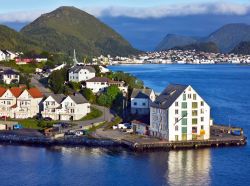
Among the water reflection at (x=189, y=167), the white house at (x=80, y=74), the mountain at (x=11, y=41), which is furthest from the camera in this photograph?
the mountain at (x=11, y=41)

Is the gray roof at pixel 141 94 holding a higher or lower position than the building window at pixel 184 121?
higher

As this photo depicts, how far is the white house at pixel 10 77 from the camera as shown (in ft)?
153

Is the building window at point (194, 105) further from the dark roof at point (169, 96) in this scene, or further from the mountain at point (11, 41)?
the mountain at point (11, 41)

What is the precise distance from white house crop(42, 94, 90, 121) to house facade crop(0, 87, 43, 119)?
1062 millimetres

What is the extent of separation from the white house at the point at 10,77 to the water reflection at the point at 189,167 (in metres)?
20.6

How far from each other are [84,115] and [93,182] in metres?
13.3

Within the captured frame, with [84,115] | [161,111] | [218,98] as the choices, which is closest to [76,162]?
[161,111]

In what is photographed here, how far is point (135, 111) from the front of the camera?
1497 inches

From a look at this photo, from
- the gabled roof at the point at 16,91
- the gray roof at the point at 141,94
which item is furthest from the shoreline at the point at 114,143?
the gray roof at the point at 141,94

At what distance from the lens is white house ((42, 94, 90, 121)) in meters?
36.8

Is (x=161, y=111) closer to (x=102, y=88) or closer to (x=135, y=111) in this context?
(x=135, y=111)

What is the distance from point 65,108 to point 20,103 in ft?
10.4

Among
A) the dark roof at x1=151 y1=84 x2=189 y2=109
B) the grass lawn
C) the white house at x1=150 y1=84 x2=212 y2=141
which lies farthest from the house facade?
the white house at x1=150 y1=84 x2=212 y2=141

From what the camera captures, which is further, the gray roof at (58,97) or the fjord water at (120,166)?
the gray roof at (58,97)
